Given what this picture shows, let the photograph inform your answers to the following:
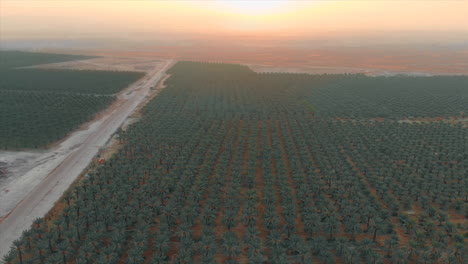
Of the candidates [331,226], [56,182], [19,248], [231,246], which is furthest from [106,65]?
[331,226]

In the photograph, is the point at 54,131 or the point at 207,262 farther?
the point at 54,131

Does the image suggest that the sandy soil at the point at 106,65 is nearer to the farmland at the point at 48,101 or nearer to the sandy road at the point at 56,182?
the farmland at the point at 48,101

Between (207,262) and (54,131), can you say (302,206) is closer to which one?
(207,262)

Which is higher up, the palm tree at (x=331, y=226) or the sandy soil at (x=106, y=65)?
the sandy soil at (x=106, y=65)

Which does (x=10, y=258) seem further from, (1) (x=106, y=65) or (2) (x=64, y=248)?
(1) (x=106, y=65)

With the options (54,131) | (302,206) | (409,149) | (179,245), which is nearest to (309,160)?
(302,206)

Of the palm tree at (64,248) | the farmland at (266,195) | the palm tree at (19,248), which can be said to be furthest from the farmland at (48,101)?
the palm tree at (64,248)
